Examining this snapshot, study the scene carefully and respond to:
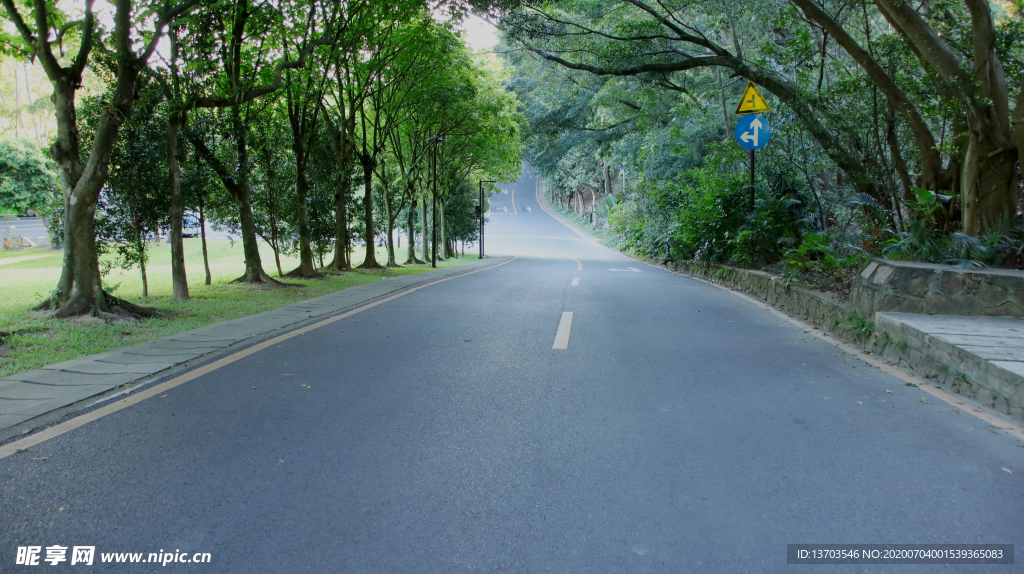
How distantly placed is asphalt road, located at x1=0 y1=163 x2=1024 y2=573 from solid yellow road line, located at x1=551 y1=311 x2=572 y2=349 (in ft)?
2.26

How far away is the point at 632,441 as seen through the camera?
3861mm

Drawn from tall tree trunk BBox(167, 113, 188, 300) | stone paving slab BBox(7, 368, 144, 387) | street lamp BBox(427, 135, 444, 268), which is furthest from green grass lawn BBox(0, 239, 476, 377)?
street lamp BBox(427, 135, 444, 268)

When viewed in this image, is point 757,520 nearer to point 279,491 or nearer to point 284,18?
point 279,491

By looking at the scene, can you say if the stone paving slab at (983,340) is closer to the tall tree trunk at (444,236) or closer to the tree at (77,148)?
the tree at (77,148)

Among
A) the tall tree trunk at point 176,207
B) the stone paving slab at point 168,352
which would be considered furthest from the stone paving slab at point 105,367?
the tall tree trunk at point 176,207

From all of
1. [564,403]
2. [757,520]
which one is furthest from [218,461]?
[757,520]

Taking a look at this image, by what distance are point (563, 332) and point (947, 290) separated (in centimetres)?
425

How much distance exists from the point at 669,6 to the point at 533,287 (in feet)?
26.2

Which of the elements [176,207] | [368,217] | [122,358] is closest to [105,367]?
A: [122,358]

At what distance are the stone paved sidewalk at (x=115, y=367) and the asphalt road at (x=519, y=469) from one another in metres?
0.65

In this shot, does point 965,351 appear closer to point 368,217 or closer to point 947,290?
point 947,290

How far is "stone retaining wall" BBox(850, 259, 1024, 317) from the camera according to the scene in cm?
648

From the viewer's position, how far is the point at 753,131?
12.6 meters

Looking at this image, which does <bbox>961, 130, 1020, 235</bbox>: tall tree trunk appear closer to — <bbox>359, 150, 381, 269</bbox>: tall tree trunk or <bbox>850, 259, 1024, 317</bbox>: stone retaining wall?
<bbox>850, 259, 1024, 317</bbox>: stone retaining wall
